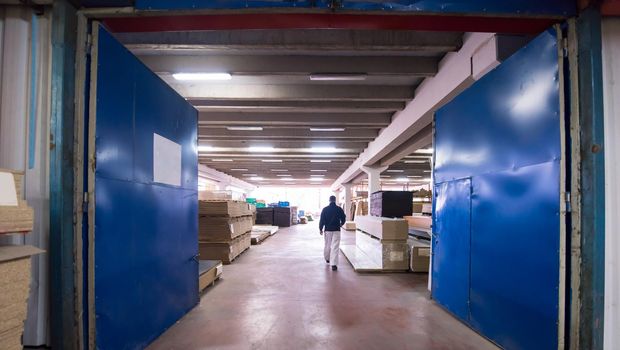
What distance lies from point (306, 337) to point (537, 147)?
3153 mm

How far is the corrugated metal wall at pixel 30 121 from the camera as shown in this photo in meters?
2.63

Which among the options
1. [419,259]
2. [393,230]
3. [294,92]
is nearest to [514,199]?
[393,230]

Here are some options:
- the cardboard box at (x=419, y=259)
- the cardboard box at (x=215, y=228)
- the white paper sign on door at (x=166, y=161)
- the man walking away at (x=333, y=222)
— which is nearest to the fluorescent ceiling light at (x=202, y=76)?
the white paper sign on door at (x=166, y=161)

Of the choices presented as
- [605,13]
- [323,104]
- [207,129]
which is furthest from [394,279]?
[207,129]

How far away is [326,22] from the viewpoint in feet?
9.43

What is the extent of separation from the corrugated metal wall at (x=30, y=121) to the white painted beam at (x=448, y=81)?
4.75 m

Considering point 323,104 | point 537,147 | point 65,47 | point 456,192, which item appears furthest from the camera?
point 323,104

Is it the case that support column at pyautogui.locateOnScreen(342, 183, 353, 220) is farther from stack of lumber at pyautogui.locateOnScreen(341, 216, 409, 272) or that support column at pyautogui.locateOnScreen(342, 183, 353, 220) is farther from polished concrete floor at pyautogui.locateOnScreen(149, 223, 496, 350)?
polished concrete floor at pyautogui.locateOnScreen(149, 223, 496, 350)

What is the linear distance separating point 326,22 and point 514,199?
100.0 inches

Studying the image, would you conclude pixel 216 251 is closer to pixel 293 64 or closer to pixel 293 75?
pixel 293 75

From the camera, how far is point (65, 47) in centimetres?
260

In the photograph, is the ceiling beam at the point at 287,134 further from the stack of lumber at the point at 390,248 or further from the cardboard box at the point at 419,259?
the cardboard box at the point at 419,259

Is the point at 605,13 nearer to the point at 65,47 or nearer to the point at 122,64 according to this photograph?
the point at 122,64

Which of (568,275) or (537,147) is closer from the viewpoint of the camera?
(568,275)
